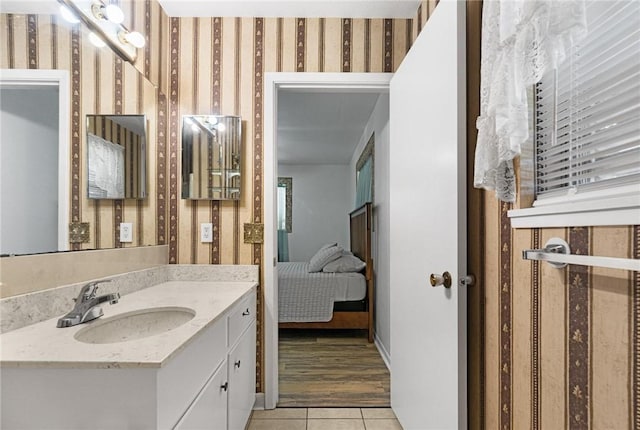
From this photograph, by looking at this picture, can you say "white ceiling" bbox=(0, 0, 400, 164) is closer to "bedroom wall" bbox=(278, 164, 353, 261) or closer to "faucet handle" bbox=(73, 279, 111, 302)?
"bedroom wall" bbox=(278, 164, 353, 261)

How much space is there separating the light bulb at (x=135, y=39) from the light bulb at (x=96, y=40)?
191 millimetres

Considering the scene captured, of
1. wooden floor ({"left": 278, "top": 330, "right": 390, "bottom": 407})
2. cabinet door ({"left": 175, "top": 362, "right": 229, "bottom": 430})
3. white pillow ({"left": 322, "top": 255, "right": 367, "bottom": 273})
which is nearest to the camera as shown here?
cabinet door ({"left": 175, "top": 362, "right": 229, "bottom": 430})

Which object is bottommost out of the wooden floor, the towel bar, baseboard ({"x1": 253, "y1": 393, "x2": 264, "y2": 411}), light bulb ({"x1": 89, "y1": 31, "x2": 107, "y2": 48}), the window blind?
the wooden floor

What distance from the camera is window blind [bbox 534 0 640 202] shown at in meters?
0.73

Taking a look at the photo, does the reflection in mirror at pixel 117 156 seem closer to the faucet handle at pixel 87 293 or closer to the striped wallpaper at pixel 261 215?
the striped wallpaper at pixel 261 215

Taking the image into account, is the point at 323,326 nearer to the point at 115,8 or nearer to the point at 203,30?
the point at 203,30

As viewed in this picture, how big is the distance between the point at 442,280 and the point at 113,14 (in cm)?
186

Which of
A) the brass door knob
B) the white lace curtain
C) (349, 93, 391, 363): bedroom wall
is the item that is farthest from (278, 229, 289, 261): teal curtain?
the white lace curtain

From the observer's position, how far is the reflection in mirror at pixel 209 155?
2.13 metres

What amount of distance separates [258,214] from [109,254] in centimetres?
84

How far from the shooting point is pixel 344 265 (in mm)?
3820

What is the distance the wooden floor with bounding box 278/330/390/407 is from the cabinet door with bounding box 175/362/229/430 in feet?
3.13

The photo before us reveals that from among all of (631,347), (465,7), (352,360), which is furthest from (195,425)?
(352,360)

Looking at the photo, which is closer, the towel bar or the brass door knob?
the towel bar
